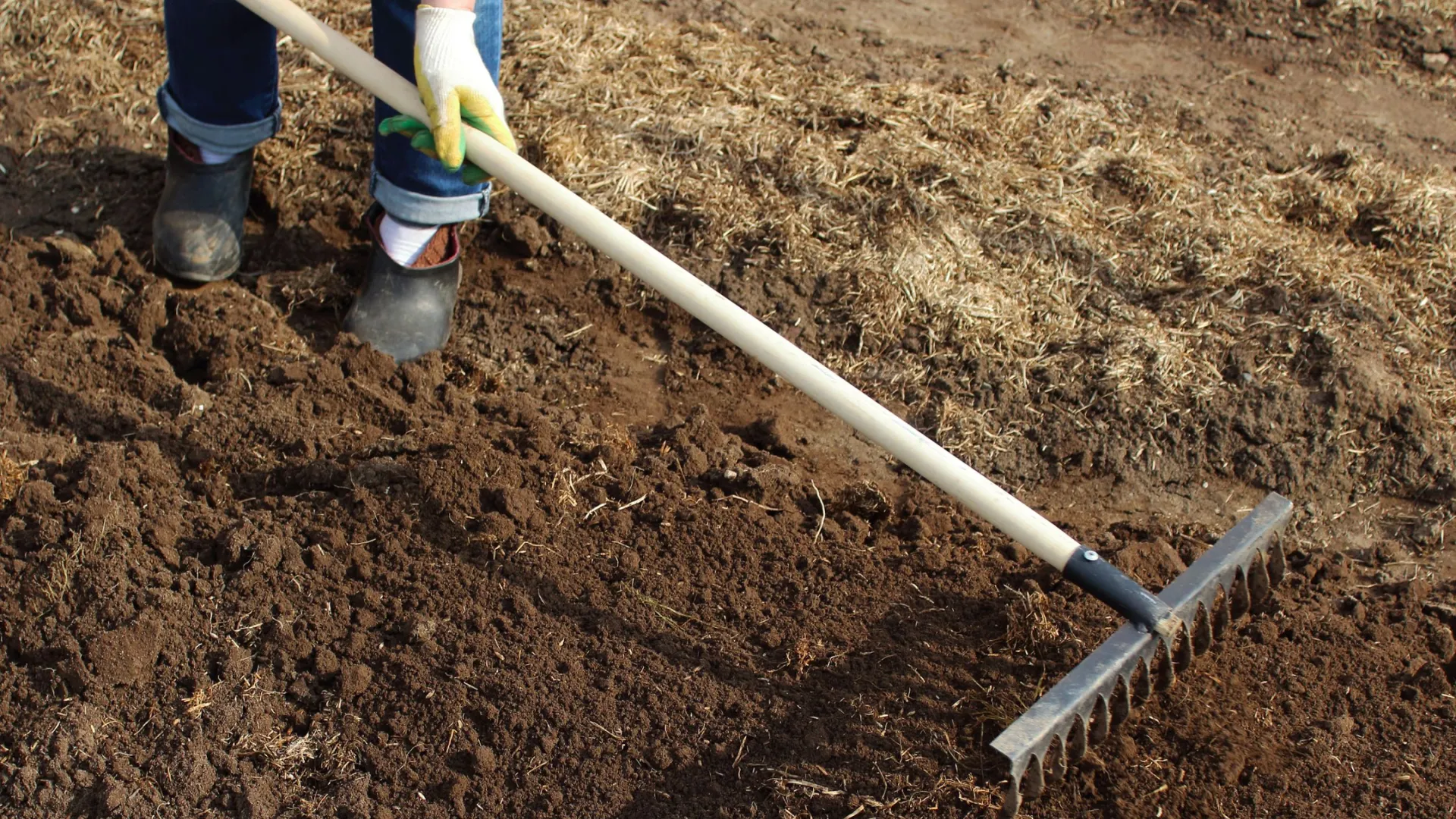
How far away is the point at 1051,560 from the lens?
2.40 meters

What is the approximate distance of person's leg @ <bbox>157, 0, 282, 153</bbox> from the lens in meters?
3.32

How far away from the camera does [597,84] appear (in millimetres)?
4391

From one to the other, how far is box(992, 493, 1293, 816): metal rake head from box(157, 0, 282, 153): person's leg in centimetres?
273

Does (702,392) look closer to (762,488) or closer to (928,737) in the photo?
(762,488)

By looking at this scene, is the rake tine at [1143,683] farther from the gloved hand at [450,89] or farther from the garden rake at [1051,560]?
the gloved hand at [450,89]

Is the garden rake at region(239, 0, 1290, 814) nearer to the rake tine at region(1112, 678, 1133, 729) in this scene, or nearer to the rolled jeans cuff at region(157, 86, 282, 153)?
the rake tine at region(1112, 678, 1133, 729)

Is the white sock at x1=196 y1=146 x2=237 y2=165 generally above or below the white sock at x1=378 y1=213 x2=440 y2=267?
below

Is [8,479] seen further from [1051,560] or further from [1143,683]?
[1143,683]

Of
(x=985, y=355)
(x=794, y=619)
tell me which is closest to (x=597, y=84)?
(x=985, y=355)

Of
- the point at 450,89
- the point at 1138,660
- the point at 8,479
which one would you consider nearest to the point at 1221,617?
the point at 1138,660

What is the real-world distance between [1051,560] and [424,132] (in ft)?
5.70

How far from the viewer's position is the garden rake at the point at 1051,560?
88.2 inches

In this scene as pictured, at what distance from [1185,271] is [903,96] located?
1243 mm

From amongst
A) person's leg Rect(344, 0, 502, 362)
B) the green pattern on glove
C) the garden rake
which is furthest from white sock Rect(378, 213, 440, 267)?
the garden rake
